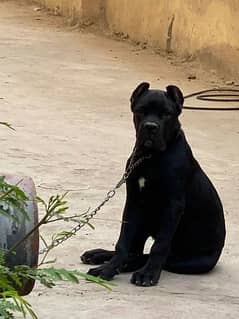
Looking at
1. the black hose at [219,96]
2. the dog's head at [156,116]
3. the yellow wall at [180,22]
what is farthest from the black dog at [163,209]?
the yellow wall at [180,22]

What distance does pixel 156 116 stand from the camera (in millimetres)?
4719

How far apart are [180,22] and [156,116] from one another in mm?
7442

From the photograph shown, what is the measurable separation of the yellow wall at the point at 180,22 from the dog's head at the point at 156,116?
599cm

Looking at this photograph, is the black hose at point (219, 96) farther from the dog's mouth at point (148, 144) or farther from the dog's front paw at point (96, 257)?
the dog's mouth at point (148, 144)

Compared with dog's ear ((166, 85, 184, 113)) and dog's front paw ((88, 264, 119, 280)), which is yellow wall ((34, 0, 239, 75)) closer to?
dog's ear ((166, 85, 184, 113))

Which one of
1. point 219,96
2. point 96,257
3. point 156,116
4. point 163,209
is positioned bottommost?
point 219,96

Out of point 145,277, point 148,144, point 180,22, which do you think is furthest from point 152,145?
point 180,22

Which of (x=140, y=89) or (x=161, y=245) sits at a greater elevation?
(x=140, y=89)

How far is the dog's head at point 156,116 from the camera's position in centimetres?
466

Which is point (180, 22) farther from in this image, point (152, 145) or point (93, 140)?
point (152, 145)

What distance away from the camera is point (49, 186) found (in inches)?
249

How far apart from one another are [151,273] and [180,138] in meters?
0.65

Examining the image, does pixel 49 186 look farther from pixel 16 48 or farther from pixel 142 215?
pixel 16 48

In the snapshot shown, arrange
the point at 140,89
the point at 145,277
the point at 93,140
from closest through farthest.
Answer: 1. the point at 145,277
2. the point at 140,89
3. the point at 93,140
